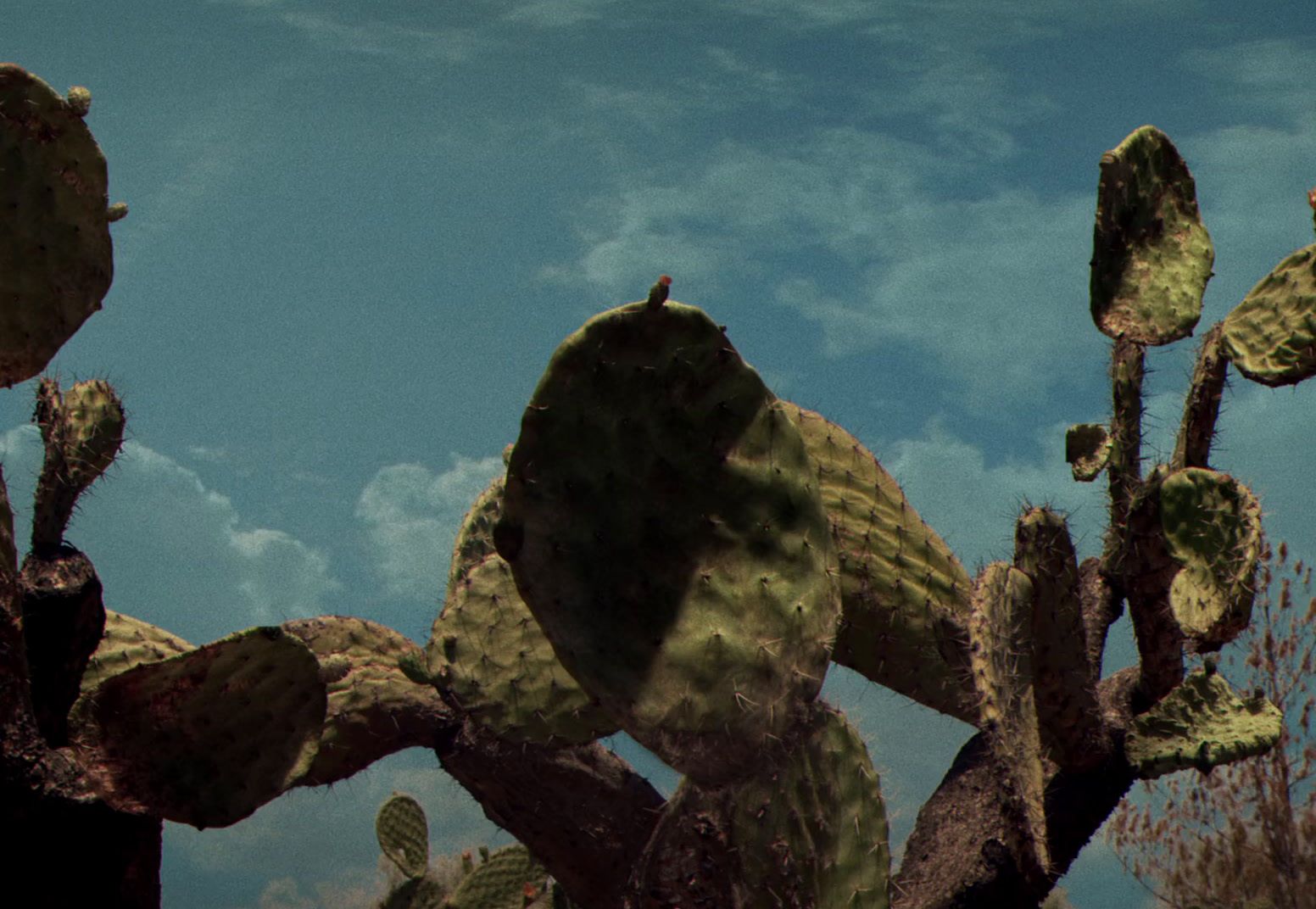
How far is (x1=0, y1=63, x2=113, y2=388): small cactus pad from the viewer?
8.36 ft

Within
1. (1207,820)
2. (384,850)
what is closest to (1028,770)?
(384,850)

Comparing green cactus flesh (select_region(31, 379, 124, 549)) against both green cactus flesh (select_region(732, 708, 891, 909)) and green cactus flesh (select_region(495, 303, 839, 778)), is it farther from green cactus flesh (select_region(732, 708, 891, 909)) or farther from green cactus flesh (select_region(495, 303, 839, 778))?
green cactus flesh (select_region(732, 708, 891, 909))

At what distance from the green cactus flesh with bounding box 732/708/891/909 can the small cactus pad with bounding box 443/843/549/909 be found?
8.33ft

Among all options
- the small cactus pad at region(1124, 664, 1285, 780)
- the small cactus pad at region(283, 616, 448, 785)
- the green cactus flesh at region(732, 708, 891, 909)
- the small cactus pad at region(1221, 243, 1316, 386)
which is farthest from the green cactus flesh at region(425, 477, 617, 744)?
the small cactus pad at region(1221, 243, 1316, 386)

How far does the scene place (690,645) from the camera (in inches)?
84.5

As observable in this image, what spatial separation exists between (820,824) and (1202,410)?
2.00 meters

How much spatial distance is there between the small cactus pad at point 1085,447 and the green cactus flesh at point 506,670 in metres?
1.68

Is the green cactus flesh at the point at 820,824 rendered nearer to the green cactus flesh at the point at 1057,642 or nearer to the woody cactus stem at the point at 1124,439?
the green cactus flesh at the point at 1057,642

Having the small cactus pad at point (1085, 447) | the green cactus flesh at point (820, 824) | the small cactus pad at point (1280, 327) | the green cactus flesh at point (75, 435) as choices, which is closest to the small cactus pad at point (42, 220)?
the green cactus flesh at point (75, 435)

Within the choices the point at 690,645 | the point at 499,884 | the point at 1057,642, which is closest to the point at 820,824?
the point at 690,645

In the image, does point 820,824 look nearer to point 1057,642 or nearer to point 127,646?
point 1057,642

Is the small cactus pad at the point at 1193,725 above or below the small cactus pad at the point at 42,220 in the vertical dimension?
below

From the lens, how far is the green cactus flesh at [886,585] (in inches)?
127

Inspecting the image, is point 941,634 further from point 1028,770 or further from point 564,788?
point 564,788
